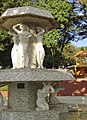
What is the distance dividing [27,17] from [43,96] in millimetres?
2403

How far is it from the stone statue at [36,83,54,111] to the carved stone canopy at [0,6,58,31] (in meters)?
2.09

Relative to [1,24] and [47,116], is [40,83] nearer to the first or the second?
[47,116]

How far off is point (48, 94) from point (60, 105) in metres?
0.55

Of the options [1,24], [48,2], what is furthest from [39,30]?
[48,2]

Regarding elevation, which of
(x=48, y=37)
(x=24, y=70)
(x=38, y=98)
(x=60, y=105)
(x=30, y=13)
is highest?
(x=30, y=13)

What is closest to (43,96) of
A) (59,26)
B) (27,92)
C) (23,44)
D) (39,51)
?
(27,92)

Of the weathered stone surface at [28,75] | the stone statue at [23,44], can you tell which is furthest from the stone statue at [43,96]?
the stone statue at [23,44]

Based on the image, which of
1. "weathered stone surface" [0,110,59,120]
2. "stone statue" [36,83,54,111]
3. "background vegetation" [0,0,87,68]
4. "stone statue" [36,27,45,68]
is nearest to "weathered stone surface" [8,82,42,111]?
"stone statue" [36,83,54,111]

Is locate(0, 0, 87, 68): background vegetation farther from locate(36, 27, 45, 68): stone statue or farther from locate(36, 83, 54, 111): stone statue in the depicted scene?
locate(36, 83, 54, 111): stone statue

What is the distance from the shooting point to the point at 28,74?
24.8 ft

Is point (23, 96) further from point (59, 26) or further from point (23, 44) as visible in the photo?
point (59, 26)

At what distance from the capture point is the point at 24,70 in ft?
25.2

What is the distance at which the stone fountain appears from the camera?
771 centimetres

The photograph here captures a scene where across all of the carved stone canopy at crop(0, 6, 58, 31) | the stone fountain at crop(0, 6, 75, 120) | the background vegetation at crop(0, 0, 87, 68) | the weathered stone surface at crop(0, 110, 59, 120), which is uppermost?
the carved stone canopy at crop(0, 6, 58, 31)
